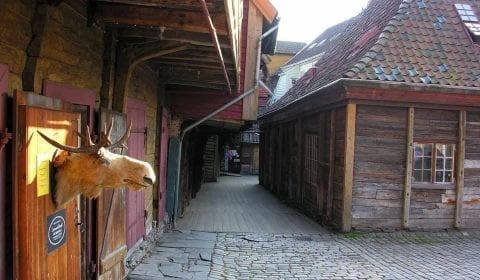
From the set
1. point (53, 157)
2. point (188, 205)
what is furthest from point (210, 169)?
point (53, 157)

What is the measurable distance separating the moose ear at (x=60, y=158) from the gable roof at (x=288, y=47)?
35426 mm

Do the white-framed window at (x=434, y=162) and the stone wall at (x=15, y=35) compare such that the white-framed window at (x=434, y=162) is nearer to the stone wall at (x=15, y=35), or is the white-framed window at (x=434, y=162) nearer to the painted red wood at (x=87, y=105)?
the painted red wood at (x=87, y=105)

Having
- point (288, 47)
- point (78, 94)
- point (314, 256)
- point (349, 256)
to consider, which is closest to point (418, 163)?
point (349, 256)

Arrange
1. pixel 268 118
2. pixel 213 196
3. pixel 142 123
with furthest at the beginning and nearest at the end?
1. pixel 268 118
2. pixel 213 196
3. pixel 142 123

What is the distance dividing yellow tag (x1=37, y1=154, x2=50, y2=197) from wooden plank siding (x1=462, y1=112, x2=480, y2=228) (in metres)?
8.87

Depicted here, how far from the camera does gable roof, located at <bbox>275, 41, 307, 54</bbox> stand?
3803 centimetres

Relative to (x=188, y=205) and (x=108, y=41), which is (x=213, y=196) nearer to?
(x=188, y=205)

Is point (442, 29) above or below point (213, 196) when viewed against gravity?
above

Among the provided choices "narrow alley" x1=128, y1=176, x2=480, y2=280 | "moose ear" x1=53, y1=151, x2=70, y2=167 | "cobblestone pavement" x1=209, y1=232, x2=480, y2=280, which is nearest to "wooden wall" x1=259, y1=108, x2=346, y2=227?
"narrow alley" x1=128, y1=176, x2=480, y2=280

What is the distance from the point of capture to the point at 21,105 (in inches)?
109

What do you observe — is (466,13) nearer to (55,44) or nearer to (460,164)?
(460,164)

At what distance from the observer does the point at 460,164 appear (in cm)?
950

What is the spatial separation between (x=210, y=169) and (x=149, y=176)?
1953cm

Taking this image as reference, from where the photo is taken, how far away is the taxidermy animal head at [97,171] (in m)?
3.12
